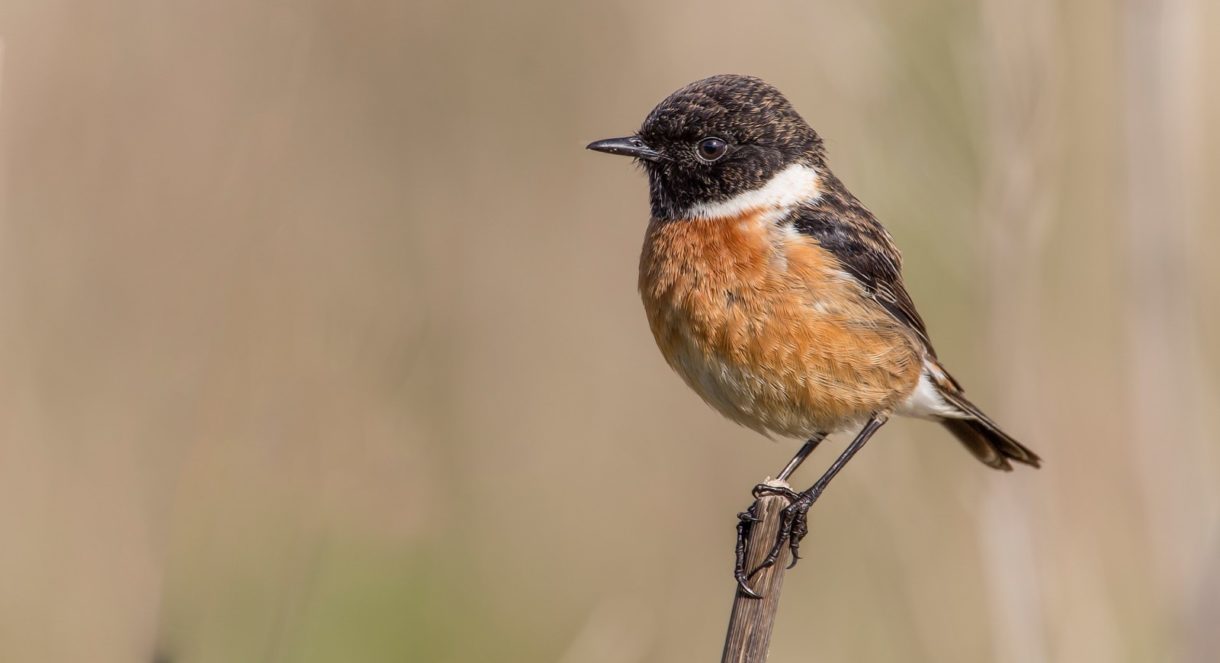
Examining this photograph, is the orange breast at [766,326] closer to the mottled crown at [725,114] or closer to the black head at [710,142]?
the black head at [710,142]

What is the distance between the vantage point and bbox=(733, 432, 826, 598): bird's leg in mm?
3244

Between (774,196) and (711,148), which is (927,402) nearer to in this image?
(774,196)

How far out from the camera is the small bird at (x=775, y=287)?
12.8 ft

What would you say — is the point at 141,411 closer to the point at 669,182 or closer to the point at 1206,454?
the point at 669,182

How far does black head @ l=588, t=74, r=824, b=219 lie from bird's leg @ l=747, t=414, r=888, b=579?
85cm

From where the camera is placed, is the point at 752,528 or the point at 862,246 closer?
the point at 752,528

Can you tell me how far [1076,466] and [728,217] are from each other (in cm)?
160

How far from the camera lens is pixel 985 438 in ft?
15.2

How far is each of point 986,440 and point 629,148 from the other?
61.9 inches

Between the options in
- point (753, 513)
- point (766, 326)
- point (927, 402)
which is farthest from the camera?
point (927, 402)

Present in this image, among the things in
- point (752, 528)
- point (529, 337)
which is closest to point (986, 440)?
point (752, 528)

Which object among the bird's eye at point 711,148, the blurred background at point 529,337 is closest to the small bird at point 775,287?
the bird's eye at point 711,148

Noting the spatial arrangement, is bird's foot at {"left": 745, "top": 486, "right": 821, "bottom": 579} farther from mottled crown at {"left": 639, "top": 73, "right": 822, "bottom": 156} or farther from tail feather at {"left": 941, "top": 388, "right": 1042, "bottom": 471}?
mottled crown at {"left": 639, "top": 73, "right": 822, "bottom": 156}

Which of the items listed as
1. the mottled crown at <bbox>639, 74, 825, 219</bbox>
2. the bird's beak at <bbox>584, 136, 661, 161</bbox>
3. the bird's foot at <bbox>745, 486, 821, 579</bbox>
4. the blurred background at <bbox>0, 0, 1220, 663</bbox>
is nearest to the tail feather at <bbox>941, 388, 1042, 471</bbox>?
the blurred background at <bbox>0, 0, 1220, 663</bbox>
